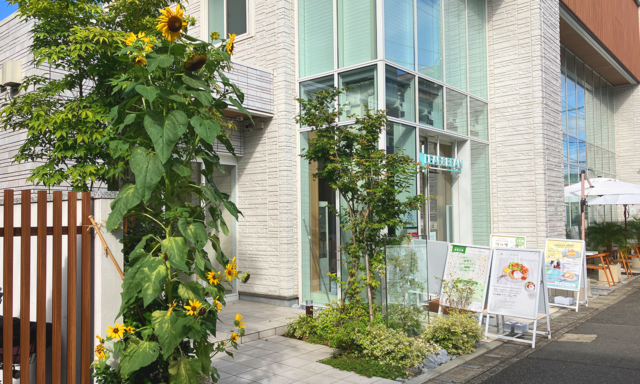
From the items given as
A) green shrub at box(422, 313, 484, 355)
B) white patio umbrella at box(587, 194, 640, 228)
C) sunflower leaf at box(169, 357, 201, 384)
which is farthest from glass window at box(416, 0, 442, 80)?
sunflower leaf at box(169, 357, 201, 384)

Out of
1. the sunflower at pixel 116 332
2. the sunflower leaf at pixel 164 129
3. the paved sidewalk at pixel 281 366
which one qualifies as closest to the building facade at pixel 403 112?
the paved sidewalk at pixel 281 366

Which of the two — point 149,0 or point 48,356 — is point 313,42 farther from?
point 48,356

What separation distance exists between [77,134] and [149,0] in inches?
66.6

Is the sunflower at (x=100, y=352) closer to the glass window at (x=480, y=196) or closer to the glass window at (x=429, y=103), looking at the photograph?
the glass window at (x=429, y=103)

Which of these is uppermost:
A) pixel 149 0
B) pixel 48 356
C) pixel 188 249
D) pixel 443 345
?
pixel 149 0

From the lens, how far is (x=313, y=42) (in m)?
9.43

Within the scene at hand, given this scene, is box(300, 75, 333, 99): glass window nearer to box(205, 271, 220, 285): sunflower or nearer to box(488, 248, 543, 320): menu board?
box(488, 248, 543, 320): menu board

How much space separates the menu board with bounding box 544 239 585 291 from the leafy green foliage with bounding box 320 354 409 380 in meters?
4.86

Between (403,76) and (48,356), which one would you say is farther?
(403,76)

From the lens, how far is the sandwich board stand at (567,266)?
29.4ft

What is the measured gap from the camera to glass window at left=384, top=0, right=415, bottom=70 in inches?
332

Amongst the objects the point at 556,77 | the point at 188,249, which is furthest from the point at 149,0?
the point at 556,77

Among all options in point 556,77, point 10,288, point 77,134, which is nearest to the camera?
point 10,288

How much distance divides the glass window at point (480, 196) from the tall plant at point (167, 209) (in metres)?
8.36
